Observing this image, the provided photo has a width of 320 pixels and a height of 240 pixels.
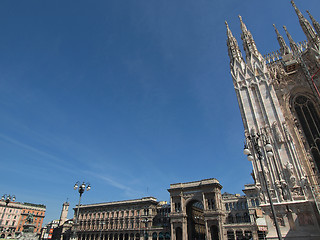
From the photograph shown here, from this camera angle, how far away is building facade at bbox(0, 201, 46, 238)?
83125 millimetres

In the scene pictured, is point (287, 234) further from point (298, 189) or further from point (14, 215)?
point (14, 215)

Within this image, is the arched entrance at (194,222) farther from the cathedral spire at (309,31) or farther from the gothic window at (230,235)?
the cathedral spire at (309,31)

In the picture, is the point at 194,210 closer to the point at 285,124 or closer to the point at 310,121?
the point at 310,121

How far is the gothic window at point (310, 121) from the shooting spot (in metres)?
21.3

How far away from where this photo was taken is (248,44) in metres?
28.1

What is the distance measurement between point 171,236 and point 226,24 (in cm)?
5229

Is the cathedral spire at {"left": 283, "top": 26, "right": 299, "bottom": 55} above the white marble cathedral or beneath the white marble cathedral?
above

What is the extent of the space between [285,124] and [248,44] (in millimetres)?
12696

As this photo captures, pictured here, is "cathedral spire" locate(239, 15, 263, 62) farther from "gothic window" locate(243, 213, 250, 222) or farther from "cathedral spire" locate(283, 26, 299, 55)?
"gothic window" locate(243, 213, 250, 222)

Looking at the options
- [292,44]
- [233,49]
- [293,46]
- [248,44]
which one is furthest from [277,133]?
[292,44]

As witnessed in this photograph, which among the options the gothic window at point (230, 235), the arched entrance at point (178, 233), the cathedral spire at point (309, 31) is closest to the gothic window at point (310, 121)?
the cathedral spire at point (309, 31)

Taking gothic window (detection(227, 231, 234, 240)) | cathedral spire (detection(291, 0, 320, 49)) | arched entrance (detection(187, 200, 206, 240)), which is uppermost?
cathedral spire (detection(291, 0, 320, 49))

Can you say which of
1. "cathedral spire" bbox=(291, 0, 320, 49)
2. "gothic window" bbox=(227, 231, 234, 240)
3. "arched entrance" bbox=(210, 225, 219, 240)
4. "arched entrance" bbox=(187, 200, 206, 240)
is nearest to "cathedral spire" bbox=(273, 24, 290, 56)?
"cathedral spire" bbox=(291, 0, 320, 49)

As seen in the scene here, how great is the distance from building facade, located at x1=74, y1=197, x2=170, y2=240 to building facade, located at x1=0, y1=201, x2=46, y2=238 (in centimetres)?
2731
